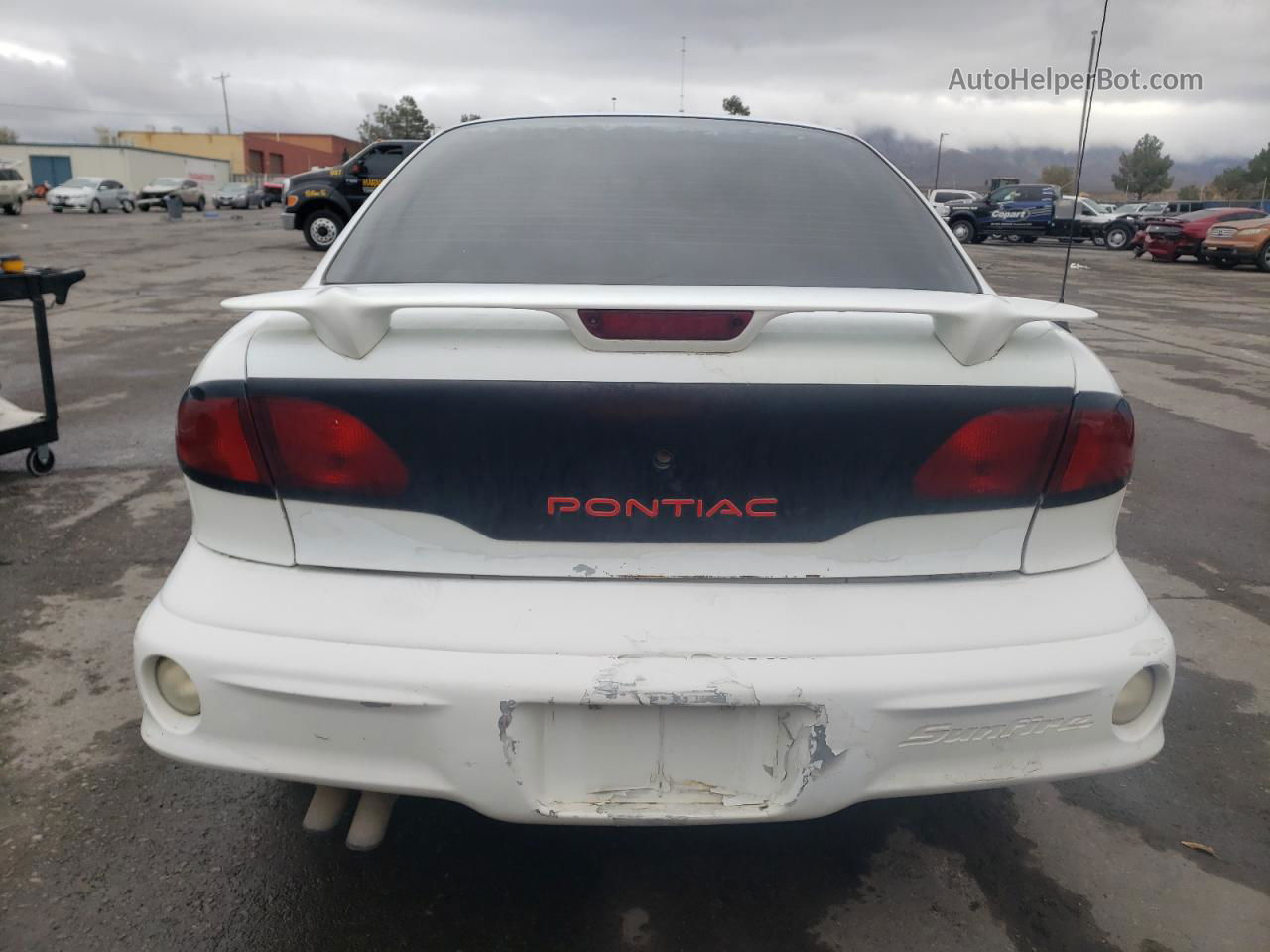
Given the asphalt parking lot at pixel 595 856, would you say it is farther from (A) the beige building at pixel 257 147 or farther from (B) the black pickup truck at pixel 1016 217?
(A) the beige building at pixel 257 147

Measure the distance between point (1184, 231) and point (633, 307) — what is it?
25836mm

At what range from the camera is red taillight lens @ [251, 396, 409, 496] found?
1655mm

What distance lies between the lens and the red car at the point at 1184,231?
22.6m

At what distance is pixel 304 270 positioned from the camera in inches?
597

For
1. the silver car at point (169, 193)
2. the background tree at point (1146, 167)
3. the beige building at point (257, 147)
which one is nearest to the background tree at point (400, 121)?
the beige building at point (257, 147)

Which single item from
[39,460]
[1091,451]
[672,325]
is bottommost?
[39,460]

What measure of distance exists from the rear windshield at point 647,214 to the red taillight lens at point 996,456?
0.44 metres

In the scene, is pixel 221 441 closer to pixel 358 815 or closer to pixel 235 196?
pixel 358 815

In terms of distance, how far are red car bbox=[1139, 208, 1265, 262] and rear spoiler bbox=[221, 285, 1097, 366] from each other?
81.5ft

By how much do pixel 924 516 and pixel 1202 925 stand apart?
3.59 feet

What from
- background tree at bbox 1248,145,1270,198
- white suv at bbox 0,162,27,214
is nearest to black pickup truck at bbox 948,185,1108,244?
white suv at bbox 0,162,27,214

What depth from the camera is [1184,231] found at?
2319 cm

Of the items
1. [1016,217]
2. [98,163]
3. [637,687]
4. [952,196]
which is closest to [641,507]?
[637,687]

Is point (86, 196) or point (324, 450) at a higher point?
point (86, 196)
